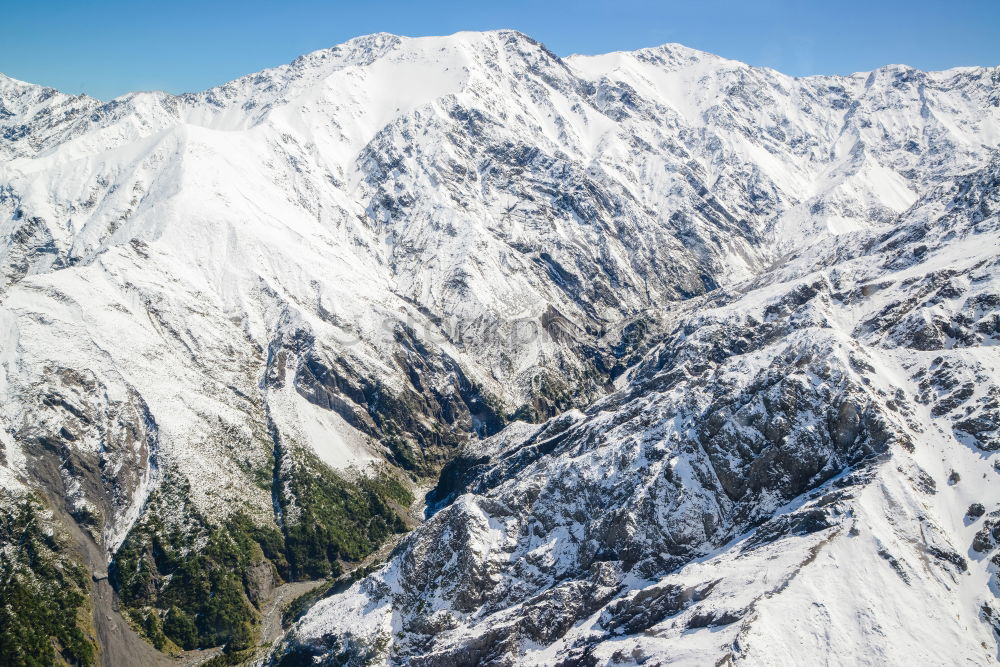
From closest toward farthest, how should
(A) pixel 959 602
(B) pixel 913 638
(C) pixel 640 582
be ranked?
(B) pixel 913 638
(A) pixel 959 602
(C) pixel 640 582

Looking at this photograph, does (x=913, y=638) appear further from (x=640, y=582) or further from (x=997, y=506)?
(x=640, y=582)

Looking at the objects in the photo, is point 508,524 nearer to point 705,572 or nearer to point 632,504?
point 632,504

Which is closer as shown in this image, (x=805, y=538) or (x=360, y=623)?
(x=805, y=538)

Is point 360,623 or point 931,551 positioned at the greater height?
point 360,623

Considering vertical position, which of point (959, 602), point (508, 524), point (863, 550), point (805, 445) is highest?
point (508, 524)

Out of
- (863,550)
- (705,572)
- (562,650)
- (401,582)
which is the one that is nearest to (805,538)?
(863,550)

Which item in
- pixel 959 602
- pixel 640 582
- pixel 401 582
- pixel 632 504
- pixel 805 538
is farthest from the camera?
pixel 401 582

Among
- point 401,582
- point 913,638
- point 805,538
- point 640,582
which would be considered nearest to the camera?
point 913,638

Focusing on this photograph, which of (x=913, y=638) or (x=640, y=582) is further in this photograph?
(x=640, y=582)

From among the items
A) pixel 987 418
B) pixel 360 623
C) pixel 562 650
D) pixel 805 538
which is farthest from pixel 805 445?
pixel 360 623
